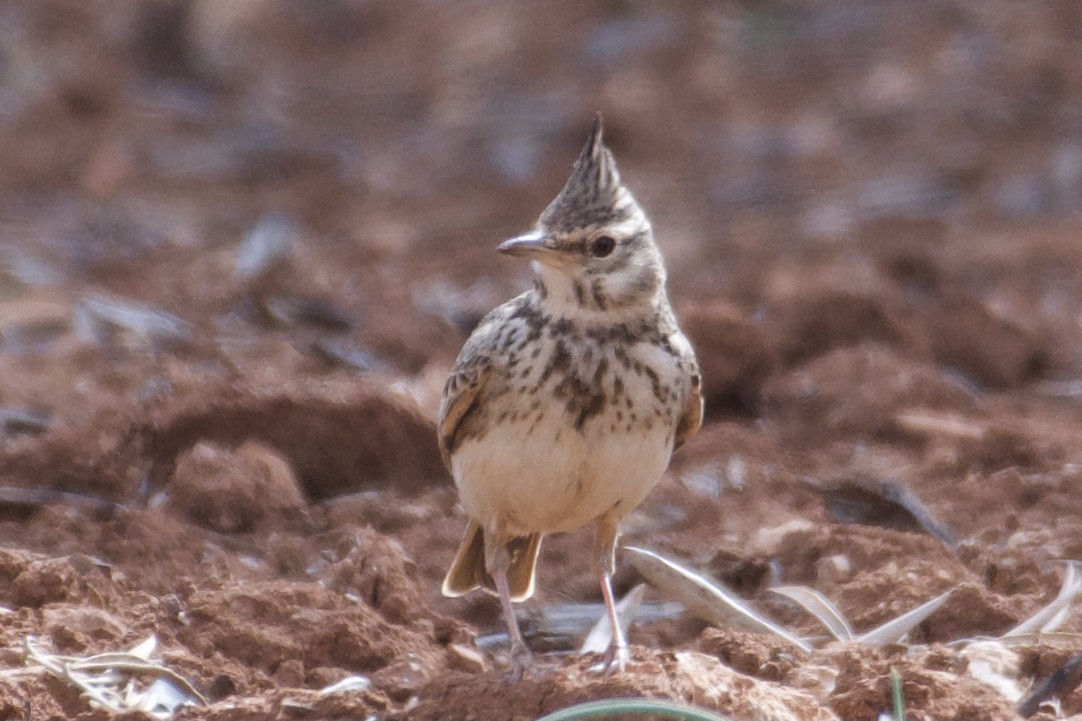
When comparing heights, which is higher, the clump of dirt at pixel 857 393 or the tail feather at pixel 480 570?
the tail feather at pixel 480 570

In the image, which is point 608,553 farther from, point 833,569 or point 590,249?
point 590,249

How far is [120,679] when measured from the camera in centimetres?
511

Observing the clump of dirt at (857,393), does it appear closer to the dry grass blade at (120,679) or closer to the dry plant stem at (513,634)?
the dry plant stem at (513,634)

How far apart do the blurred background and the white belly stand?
3.54 metres

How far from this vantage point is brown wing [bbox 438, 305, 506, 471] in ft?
18.2

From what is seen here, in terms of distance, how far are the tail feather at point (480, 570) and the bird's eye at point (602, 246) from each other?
101cm

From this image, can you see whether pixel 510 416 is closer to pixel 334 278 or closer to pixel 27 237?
pixel 334 278

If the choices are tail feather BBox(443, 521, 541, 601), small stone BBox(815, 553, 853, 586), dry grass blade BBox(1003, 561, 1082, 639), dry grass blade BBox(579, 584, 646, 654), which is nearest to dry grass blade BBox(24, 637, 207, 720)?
tail feather BBox(443, 521, 541, 601)

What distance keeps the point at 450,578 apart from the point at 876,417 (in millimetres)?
2800

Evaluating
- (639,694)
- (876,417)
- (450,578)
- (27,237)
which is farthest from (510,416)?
(27,237)

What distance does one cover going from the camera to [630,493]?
217 inches

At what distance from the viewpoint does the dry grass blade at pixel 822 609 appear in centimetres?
567

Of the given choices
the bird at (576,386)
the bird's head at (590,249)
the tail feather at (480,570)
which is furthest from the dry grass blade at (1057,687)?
the tail feather at (480,570)

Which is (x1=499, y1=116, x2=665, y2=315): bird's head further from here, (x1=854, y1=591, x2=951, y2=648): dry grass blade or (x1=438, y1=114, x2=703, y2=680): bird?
(x1=854, y1=591, x2=951, y2=648): dry grass blade
